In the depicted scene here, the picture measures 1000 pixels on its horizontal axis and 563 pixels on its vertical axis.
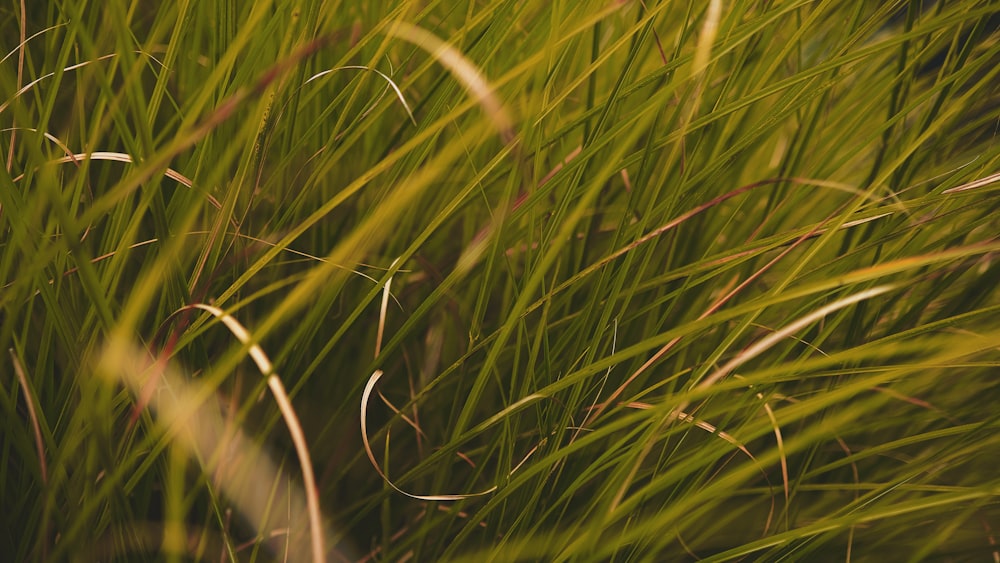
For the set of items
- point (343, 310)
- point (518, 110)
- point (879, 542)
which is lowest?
point (879, 542)

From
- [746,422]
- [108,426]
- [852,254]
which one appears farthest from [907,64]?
[108,426]

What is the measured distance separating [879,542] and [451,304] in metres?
0.35

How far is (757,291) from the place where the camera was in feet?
1.97

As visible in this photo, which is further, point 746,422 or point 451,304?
point 451,304

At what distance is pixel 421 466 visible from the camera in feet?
1.43

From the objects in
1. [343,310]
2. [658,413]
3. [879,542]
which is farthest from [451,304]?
[879,542]

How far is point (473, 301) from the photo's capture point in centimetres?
59

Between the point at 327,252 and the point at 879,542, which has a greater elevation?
the point at 327,252

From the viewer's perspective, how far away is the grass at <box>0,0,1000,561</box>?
14.6 inches

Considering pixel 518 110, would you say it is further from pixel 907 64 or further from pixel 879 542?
pixel 879 542

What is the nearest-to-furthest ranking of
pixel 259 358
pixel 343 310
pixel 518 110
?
pixel 259 358 → pixel 343 310 → pixel 518 110

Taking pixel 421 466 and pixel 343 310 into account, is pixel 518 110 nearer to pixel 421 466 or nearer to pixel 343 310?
pixel 343 310

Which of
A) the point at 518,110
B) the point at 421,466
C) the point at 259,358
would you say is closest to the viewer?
the point at 259,358

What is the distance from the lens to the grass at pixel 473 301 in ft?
1.22
